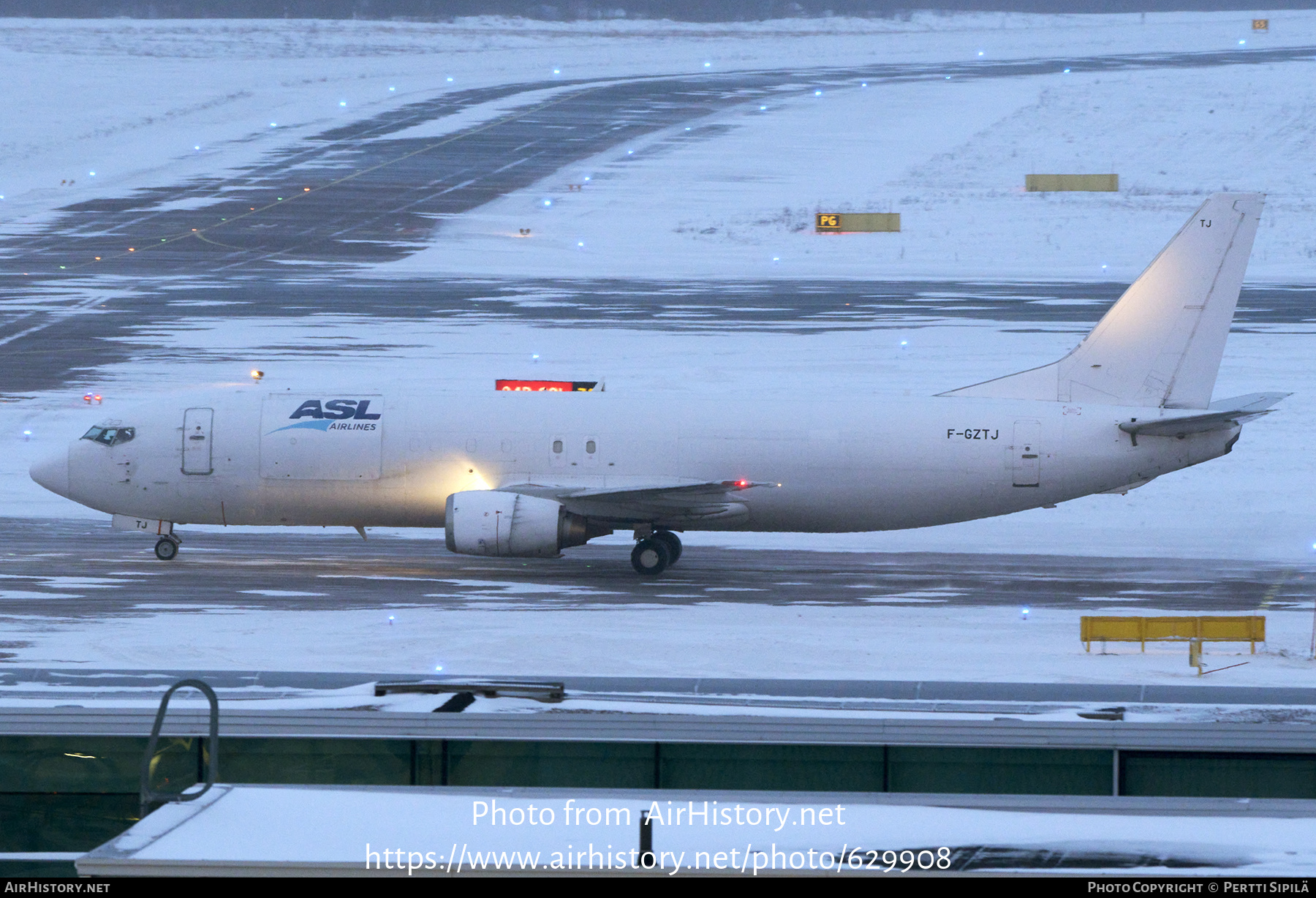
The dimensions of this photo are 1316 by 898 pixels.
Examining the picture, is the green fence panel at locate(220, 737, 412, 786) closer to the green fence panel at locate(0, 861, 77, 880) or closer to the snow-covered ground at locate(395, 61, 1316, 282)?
the green fence panel at locate(0, 861, 77, 880)

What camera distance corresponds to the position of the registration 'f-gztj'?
118 feet

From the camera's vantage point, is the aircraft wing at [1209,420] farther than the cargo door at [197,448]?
No

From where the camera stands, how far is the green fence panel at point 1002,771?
16547mm

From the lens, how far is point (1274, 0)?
595 feet

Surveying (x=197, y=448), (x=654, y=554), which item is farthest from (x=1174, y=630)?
(x=197, y=448)

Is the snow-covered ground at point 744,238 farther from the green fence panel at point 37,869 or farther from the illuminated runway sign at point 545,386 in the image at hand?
the green fence panel at point 37,869

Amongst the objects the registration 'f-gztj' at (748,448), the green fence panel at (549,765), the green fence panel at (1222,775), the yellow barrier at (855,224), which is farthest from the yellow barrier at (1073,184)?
the green fence panel at (549,765)

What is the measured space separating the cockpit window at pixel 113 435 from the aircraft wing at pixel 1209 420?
2278cm

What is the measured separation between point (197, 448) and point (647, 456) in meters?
10.3

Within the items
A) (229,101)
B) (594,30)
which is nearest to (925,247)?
(229,101)

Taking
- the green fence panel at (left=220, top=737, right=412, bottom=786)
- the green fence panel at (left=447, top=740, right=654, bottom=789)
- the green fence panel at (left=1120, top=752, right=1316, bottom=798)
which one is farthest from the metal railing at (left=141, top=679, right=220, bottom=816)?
the green fence panel at (left=1120, top=752, right=1316, bottom=798)

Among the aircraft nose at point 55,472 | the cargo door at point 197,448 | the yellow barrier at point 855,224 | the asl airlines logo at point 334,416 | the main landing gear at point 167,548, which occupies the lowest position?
the main landing gear at point 167,548

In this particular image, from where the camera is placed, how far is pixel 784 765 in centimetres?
1659

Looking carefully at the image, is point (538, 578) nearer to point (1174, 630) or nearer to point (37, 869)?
point (1174, 630)
